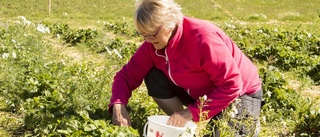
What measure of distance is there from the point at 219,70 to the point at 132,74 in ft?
2.81

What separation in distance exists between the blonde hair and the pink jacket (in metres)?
0.16

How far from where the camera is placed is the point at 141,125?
3.58m

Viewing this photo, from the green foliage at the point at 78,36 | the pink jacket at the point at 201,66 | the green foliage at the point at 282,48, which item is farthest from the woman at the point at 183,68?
the green foliage at the point at 78,36

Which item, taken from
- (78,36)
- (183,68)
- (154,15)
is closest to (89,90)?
(183,68)

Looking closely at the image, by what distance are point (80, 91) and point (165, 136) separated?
1223 mm

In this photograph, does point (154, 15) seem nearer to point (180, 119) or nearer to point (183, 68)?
point (183, 68)

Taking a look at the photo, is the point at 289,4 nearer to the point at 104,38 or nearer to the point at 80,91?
the point at 104,38

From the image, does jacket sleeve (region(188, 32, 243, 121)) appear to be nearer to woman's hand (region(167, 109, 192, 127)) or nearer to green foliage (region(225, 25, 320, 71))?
woman's hand (region(167, 109, 192, 127))

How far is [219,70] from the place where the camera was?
9.43ft

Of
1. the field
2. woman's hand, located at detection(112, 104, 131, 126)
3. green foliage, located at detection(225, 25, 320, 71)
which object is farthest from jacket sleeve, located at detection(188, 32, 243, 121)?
green foliage, located at detection(225, 25, 320, 71)

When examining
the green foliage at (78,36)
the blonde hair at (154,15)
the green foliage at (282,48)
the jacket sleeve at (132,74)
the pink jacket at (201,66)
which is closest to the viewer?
the blonde hair at (154,15)

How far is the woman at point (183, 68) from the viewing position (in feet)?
9.31

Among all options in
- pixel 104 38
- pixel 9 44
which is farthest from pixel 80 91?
pixel 104 38

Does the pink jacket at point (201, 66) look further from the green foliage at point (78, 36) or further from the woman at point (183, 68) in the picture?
the green foliage at point (78, 36)
